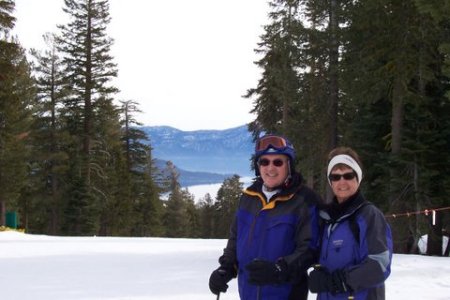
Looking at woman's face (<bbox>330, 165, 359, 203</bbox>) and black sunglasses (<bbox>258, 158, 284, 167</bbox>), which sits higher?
black sunglasses (<bbox>258, 158, 284, 167</bbox>)

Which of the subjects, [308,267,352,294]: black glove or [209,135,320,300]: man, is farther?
Answer: [209,135,320,300]: man

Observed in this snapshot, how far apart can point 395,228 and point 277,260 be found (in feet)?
44.8

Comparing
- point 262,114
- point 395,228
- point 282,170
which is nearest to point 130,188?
point 262,114

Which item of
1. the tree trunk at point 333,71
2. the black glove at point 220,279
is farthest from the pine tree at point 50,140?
the black glove at point 220,279

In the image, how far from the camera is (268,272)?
3.38 m

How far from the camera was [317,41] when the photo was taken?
54.3 feet

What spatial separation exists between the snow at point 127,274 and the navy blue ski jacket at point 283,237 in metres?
3.70

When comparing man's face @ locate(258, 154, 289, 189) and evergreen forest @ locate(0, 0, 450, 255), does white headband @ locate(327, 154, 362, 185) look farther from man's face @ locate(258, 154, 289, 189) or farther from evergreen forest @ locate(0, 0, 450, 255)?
evergreen forest @ locate(0, 0, 450, 255)

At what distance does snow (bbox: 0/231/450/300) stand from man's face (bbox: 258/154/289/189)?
3.89 meters

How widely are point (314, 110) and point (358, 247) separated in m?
14.7

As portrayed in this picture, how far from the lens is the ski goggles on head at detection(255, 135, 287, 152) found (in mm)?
3752

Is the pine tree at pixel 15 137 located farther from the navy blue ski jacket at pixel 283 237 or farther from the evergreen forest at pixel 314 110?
the navy blue ski jacket at pixel 283 237

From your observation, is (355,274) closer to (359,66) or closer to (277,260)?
(277,260)

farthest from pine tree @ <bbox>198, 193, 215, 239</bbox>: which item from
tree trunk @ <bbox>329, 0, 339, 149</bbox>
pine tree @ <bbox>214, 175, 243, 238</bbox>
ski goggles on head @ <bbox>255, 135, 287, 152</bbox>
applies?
ski goggles on head @ <bbox>255, 135, 287, 152</bbox>
